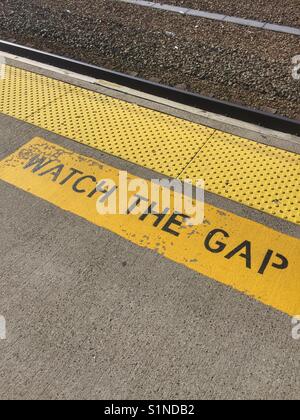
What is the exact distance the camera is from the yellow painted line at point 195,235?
3172 millimetres

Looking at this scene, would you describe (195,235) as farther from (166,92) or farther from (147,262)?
(166,92)

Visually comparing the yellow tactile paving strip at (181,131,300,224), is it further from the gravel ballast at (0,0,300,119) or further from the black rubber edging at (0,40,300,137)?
the gravel ballast at (0,0,300,119)

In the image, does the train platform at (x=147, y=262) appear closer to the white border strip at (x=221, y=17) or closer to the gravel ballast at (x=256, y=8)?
the white border strip at (x=221, y=17)

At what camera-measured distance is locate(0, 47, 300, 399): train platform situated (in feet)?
8.93

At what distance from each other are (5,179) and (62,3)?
16.4 ft

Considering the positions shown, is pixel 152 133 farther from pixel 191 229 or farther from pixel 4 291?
pixel 4 291

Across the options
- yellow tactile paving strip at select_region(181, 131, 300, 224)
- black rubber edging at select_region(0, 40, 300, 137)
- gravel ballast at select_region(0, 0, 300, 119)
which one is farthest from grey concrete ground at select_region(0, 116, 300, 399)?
gravel ballast at select_region(0, 0, 300, 119)

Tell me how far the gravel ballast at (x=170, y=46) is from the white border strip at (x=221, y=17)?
0.49ft

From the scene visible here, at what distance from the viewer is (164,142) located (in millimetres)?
4559

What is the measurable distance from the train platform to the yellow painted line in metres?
0.01

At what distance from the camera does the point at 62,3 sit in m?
7.69

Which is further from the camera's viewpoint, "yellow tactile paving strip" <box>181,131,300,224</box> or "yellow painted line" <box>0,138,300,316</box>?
"yellow tactile paving strip" <box>181,131,300,224</box>

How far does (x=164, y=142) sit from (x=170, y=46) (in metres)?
2.29

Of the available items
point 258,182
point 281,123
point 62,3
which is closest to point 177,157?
point 258,182
